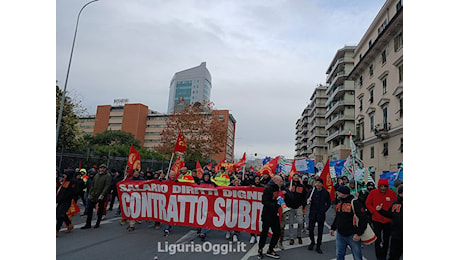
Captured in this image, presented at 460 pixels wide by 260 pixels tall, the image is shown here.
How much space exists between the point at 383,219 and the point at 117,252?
5.85 meters

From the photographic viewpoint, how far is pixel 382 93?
25312 mm

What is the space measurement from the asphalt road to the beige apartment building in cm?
1835

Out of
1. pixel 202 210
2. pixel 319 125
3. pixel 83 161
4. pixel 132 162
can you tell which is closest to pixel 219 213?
pixel 202 210

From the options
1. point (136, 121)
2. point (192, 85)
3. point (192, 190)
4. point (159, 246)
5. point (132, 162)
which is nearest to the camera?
point (159, 246)

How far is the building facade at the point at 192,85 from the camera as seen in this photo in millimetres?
130000

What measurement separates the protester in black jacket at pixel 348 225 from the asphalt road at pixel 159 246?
1295 mm

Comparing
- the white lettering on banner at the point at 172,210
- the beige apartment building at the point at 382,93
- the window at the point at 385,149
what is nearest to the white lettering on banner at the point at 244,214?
the white lettering on banner at the point at 172,210

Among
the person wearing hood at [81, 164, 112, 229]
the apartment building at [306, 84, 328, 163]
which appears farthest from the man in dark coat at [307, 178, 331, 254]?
the apartment building at [306, 84, 328, 163]

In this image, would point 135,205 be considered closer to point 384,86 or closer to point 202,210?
point 202,210

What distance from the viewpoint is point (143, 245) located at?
257 inches

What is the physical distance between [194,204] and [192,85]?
416 ft

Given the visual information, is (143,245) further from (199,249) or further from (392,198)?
(392,198)

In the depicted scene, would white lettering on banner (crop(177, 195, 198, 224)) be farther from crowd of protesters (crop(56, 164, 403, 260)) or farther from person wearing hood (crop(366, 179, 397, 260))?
person wearing hood (crop(366, 179, 397, 260))

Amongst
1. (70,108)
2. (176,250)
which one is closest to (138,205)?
(176,250)
